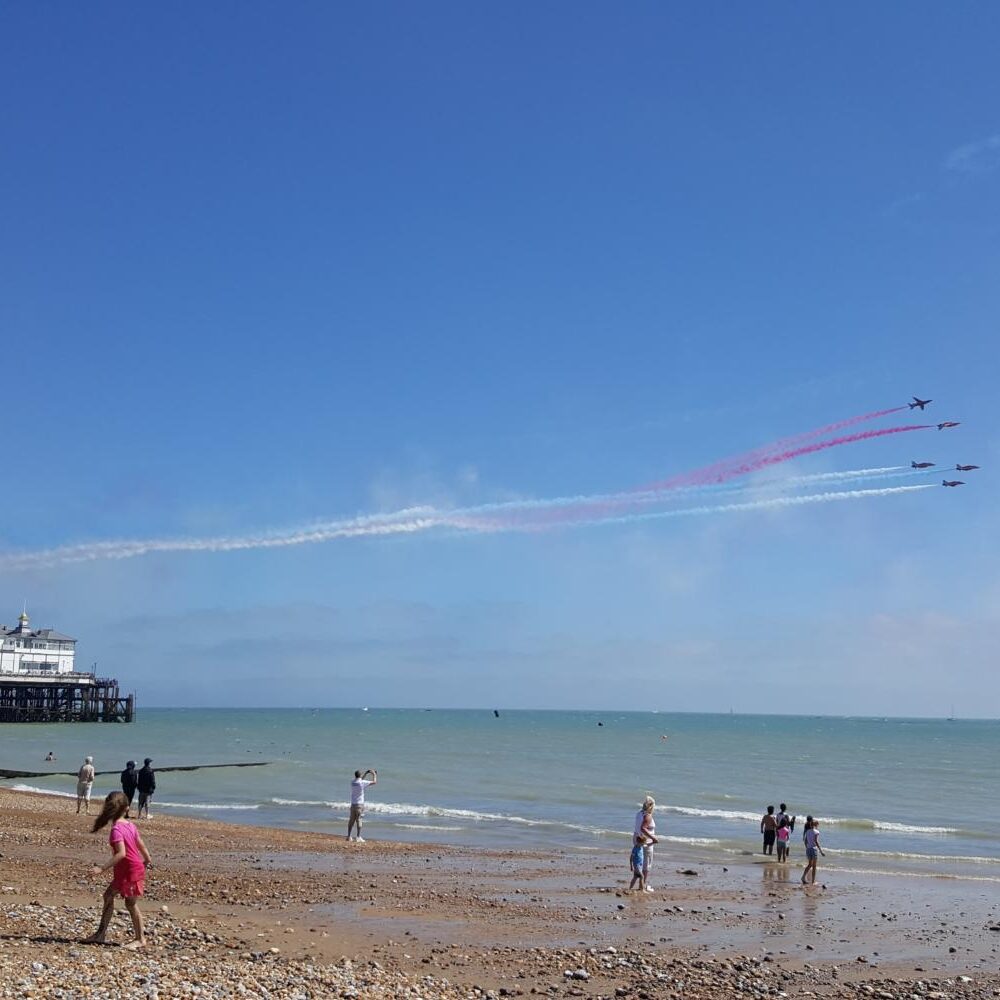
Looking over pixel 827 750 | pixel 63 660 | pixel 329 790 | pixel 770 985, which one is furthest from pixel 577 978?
pixel 63 660

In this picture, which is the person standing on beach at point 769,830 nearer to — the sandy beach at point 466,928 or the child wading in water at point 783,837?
the child wading in water at point 783,837

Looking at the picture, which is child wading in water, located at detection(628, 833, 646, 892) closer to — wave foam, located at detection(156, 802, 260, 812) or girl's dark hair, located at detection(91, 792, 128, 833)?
girl's dark hair, located at detection(91, 792, 128, 833)

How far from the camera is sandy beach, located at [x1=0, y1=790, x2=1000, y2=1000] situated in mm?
11968

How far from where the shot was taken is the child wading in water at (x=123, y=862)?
12078mm

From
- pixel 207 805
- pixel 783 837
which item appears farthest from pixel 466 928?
pixel 207 805

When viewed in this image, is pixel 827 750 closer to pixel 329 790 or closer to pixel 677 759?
pixel 677 759

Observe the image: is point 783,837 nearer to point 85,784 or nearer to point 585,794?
point 85,784

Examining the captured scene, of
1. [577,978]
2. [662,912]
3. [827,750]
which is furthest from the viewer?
[827,750]

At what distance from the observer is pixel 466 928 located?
54.5 feet

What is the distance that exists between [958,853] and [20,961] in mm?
29665

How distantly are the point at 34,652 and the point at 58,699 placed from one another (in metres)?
7.53

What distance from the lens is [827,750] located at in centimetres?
11262

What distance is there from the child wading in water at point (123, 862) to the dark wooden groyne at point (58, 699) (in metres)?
115

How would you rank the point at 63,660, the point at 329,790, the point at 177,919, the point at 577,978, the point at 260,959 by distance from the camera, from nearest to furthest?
the point at 260,959
the point at 577,978
the point at 177,919
the point at 329,790
the point at 63,660
